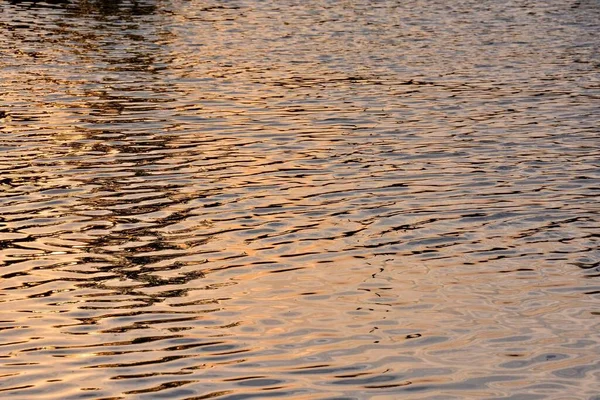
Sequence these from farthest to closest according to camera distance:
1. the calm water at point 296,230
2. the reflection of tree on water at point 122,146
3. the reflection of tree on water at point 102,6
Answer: the reflection of tree on water at point 102,6 → the reflection of tree on water at point 122,146 → the calm water at point 296,230

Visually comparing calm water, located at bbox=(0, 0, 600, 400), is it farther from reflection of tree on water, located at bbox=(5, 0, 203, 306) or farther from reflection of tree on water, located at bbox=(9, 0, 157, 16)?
reflection of tree on water, located at bbox=(9, 0, 157, 16)

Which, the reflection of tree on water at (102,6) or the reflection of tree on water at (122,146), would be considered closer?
the reflection of tree on water at (122,146)

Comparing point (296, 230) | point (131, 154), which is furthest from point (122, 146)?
point (296, 230)

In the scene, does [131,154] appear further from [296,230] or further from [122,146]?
[296,230]

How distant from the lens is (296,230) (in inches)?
629

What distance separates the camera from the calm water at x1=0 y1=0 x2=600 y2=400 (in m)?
11.3

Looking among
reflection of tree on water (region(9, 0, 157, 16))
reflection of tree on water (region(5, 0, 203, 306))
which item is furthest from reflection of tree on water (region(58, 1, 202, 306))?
reflection of tree on water (region(9, 0, 157, 16))

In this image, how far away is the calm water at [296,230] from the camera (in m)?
11.3

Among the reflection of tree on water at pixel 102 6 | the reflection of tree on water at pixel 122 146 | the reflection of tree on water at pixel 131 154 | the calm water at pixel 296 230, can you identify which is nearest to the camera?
the calm water at pixel 296 230

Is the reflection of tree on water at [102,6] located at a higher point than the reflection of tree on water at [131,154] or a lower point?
lower

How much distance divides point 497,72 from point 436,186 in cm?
1521

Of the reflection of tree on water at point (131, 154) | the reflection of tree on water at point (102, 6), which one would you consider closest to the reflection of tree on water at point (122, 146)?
the reflection of tree on water at point (131, 154)

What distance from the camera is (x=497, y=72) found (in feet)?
109

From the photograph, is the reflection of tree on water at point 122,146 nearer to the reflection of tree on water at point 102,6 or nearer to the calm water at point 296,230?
the calm water at point 296,230
